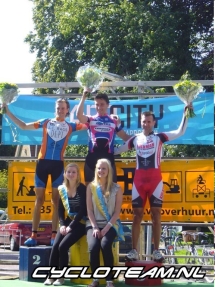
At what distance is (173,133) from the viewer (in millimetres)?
8109

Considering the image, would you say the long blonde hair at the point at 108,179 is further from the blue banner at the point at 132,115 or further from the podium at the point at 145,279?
the blue banner at the point at 132,115

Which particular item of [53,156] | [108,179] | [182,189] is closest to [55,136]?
[53,156]

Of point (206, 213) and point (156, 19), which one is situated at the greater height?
point (156, 19)

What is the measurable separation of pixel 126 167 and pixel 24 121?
1687mm

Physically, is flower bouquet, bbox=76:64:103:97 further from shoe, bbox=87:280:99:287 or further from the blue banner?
shoe, bbox=87:280:99:287

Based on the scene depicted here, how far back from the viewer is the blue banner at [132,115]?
8.90 meters

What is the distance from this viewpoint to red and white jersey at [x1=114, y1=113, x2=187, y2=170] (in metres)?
7.88

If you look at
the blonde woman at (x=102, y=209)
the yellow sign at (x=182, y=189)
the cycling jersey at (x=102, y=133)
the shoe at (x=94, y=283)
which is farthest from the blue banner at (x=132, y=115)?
the shoe at (x=94, y=283)

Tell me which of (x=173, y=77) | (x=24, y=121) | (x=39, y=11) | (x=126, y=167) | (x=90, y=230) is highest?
(x=39, y=11)

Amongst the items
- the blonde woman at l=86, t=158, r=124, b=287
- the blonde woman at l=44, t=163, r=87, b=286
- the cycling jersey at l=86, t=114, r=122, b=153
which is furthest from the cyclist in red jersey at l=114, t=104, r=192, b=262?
the blonde woman at l=44, t=163, r=87, b=286

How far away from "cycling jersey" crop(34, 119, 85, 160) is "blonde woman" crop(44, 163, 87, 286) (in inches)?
26.7

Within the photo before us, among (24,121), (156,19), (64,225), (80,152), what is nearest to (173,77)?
(156,19)

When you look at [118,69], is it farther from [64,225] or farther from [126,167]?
[64,225]

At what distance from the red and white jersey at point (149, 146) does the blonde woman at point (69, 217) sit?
33.8 inches
